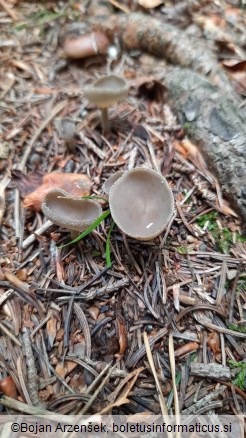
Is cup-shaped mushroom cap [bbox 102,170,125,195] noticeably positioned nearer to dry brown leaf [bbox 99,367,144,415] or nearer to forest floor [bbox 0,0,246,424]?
forest floor [bbox 0,0,246,424]

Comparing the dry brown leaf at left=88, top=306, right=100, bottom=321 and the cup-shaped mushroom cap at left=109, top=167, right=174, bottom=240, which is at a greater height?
the cup-shaped mushroom cap at left=109, top=167, right=174, bottom=240

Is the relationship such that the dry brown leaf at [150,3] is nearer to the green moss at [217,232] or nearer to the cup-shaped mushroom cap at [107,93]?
the cup-shaped mushroom cap at [107,93]

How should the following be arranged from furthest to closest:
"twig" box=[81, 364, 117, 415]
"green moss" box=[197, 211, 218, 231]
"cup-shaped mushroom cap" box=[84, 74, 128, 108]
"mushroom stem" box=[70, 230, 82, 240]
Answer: "cup-shaped mushroom cap" box=[84, 74, 128, 108] → "green moss" box=[197, 211, 218, 231] → "mushroom stem" box=[70, 230, 82, 240] → "twig" box=[81, 364, 117, 415]

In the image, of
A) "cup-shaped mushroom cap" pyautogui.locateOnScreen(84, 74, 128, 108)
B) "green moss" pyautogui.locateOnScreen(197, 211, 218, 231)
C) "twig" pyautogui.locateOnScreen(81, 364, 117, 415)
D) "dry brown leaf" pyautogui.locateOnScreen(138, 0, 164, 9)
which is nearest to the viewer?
"twig" pyautogui.locateOnScreen(81, 364, 117, 415)

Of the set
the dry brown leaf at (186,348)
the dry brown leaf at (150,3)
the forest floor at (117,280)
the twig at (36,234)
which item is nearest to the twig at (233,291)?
the forest floor at (117,280)

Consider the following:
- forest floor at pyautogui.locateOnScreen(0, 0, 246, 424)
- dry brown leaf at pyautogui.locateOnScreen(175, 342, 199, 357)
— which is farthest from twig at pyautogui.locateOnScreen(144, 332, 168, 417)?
dry brown leaf at pyautogui.locateOnScreen(175, 342, 199, 357)

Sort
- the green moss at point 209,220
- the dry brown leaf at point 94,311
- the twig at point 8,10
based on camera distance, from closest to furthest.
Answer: the dry brown leaf at point 94,311 < the green moss at point 209,220 < the twig at point 8,10

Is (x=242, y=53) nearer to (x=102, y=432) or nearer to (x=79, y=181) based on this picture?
(x=79, y=181)
